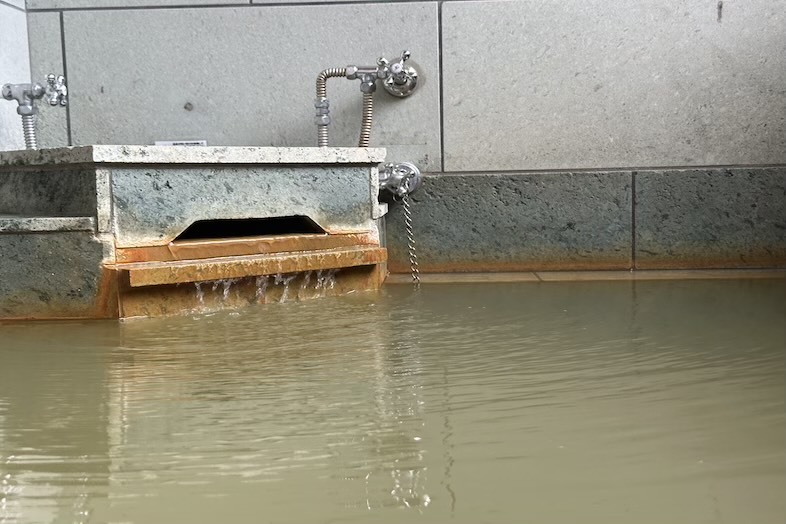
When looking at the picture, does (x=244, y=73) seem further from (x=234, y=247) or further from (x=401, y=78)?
(x=234, y=247)

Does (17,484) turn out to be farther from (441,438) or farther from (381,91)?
(381,91)

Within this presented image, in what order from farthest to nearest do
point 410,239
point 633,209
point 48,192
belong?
point 410,239
point 633,209
point 48,192

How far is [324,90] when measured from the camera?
13.1 feet

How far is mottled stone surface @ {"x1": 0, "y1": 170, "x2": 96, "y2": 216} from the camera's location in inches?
118

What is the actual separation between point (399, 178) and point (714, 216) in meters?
1.62

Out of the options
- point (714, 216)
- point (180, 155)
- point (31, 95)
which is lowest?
point (714, 216)

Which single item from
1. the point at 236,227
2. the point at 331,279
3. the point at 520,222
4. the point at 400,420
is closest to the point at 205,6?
the point at 236,227

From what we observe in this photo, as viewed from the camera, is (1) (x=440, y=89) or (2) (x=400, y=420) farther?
(1) (x=440, y=89)

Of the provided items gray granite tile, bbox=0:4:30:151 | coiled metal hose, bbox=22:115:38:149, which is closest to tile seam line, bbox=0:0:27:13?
gray granite tile, bbox=0:4:30:151

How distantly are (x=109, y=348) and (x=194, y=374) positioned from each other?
511 millimetres

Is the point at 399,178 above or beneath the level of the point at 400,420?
above

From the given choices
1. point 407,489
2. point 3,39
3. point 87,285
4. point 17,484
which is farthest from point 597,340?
point 3,39

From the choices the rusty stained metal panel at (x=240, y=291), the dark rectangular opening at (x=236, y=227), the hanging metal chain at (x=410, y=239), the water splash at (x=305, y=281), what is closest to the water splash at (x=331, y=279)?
the rusty stained metal panel at (x=240, y=291)

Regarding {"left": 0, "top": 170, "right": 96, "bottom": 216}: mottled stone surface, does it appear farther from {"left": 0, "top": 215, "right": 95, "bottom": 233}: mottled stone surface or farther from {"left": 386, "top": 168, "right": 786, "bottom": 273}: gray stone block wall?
{"left": 386, "top": 168, "right": 786, "bottom": 273}: gray stone block wall
